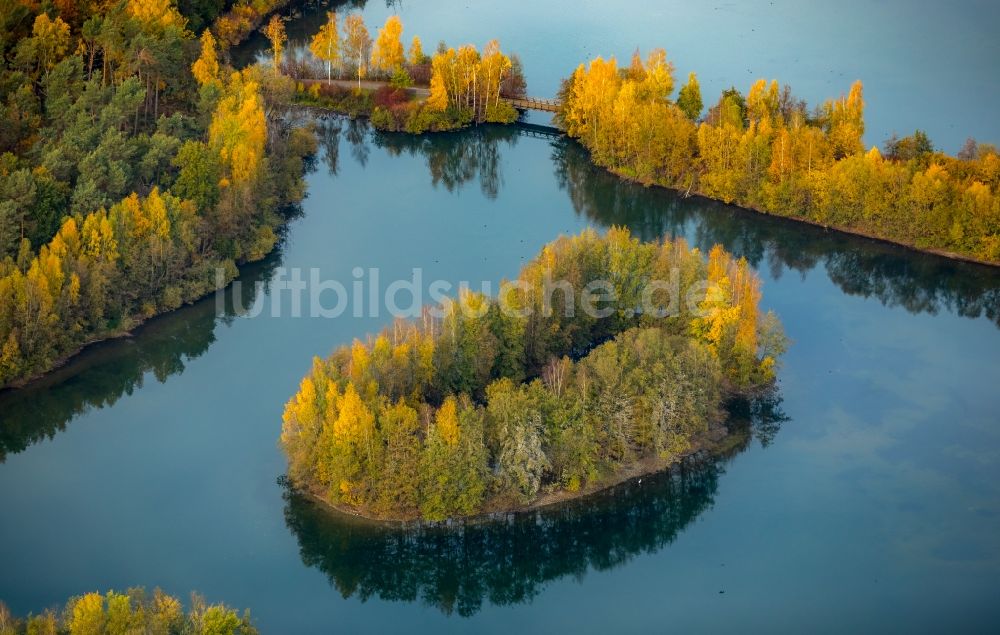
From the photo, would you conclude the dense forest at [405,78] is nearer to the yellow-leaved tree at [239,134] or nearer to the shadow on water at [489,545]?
the yellow-leaved tree at [239,134]

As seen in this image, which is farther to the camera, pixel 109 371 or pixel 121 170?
pixel 121 170

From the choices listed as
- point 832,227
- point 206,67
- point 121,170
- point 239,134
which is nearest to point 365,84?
point 206,67

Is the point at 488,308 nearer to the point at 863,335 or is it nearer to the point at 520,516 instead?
A: the point at 520,516


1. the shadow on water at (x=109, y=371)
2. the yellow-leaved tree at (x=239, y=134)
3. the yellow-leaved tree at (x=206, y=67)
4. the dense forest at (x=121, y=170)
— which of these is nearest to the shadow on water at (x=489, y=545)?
the shadow on water at (x=109, y=371)

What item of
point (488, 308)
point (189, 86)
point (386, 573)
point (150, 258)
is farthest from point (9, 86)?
point (386, 573)

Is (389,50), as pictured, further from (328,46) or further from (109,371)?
(109,371)

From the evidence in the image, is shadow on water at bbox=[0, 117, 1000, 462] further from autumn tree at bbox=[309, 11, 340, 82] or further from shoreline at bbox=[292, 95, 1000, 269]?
autumn tree at bbox=[309, 11, 340, 82]
